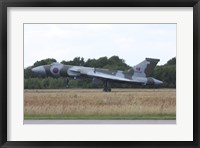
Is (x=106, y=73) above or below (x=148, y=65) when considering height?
below

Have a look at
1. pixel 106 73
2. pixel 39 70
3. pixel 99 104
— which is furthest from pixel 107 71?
pixel 39 70

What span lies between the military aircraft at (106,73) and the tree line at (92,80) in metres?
0.10

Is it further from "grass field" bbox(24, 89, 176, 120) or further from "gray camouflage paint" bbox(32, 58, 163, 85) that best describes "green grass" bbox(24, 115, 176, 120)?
"gray camouflage paint" bbox(32, 58, 163, 85)

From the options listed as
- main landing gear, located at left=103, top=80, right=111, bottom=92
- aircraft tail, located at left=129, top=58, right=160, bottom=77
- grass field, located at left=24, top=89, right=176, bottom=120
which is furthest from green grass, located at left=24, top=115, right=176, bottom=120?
main landing gear, located at left=103, top=80, right=111, bottom=92

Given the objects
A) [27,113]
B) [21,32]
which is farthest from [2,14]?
[27,113]

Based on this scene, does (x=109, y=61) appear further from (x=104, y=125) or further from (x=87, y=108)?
(x=104, y=125)

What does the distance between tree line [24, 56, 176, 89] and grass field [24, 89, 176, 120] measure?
0.15 metres

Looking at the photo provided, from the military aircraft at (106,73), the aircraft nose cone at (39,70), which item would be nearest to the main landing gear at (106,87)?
the military aircraft at (106,73)

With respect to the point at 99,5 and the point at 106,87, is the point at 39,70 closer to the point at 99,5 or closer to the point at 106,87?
the point at 106,87

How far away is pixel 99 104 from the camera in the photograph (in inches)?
474

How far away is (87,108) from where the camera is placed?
37.8ft

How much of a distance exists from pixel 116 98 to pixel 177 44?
7.19 ft

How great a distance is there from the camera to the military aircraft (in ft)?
38.6

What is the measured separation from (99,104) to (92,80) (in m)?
0.94
